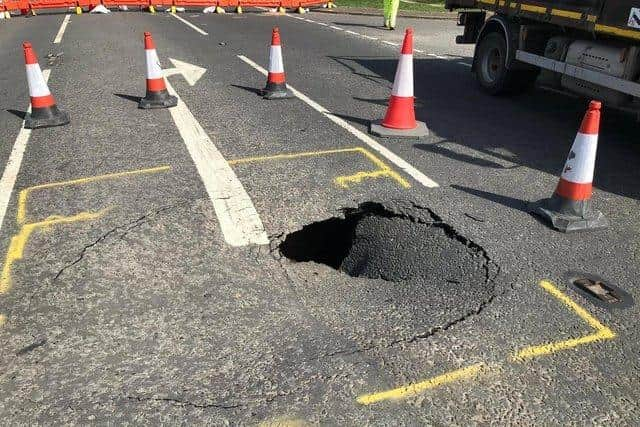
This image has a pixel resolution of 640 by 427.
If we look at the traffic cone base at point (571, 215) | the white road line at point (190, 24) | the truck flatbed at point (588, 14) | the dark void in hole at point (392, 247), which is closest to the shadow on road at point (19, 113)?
the dark void in hole at point (392, 247)

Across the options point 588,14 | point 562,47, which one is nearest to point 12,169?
point 588,14

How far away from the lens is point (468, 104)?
7422 millimetres

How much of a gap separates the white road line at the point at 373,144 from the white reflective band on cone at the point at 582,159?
3.66 feet

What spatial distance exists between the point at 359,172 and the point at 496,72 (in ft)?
14.5

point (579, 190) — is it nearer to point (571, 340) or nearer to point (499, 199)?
point (499, 199)

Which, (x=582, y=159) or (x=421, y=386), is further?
(x=582, y=159)

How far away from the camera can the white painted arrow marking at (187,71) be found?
28.8 ft

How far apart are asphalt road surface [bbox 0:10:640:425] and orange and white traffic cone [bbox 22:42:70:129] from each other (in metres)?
0.15

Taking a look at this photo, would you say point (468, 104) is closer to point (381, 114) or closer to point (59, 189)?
point (381, 114)

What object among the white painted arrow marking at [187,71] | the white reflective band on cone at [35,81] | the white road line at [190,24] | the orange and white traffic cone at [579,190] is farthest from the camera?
the white road line at [190,24]

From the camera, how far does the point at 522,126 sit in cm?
646

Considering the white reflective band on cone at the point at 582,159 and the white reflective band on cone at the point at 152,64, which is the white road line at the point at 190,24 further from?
the white reflective band on cone at the point at 582,159

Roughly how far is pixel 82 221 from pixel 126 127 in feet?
8.45

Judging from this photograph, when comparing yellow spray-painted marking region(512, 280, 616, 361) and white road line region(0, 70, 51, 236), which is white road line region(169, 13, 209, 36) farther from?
yellow spray-painted marking region(512, 280, 616, 361)
